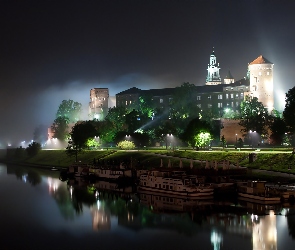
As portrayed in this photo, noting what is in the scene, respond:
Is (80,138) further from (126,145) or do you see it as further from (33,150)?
(33,150)

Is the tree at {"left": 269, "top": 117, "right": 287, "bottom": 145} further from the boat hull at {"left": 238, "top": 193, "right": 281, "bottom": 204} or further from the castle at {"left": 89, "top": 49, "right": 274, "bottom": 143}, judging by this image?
the boat hull at {"left": 238, "top": 193, "right": 281, "bottom": 204}

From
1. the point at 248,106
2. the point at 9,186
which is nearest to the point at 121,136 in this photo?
the point at 248,106

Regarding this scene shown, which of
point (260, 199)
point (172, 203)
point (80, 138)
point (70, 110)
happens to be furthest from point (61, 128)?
point (260, 199)

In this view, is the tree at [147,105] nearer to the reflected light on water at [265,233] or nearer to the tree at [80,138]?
the tree at [80,138]

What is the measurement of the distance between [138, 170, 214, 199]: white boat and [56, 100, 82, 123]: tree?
296ft

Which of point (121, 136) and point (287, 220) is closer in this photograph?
point (287, 220)

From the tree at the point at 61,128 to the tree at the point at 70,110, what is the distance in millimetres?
8670

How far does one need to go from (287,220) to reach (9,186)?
108 ft

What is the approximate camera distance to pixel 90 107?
14638 cm

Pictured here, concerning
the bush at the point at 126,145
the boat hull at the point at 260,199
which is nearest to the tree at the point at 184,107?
the bush at the point at 126,145

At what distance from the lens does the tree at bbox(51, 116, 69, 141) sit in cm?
12053

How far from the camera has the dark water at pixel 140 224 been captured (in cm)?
2827

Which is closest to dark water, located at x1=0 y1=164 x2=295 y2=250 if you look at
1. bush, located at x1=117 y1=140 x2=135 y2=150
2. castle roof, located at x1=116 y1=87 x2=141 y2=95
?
bush, located at x1=117 y1=140 x2=135 y2=150

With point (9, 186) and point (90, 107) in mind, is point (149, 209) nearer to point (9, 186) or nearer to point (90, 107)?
point (9, 186)
